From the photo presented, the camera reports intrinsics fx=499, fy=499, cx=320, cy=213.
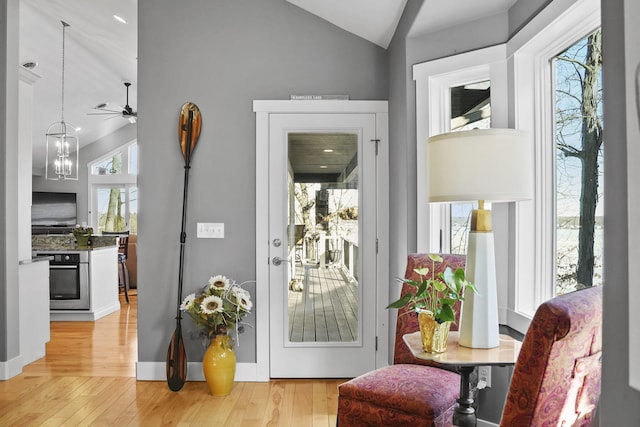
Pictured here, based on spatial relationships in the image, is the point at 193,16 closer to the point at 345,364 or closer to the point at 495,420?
the point at 345,364

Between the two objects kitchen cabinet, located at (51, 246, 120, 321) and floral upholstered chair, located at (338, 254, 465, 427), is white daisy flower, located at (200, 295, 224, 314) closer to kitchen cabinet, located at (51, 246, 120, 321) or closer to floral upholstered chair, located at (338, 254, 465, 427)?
floral upholstered chair, located at (338, 254, 465, 427)

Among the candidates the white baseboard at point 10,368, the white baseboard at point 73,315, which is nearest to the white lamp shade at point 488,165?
the white baseboard at point 10,368

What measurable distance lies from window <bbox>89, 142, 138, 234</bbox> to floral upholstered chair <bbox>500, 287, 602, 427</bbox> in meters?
10.4

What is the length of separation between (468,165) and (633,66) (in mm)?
1011

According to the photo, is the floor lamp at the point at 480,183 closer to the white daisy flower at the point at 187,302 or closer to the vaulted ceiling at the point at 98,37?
the vaulted ceiling at the point at 98,37

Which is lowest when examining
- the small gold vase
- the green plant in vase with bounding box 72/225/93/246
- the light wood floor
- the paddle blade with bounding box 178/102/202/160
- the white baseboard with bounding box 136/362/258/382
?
the light wood floor

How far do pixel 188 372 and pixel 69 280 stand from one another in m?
2.82

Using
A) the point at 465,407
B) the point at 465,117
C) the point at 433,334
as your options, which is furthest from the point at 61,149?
the point at 465,407

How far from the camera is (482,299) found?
76.1 inches

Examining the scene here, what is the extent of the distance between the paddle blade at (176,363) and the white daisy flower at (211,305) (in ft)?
1.06

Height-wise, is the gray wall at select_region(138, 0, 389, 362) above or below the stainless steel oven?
above

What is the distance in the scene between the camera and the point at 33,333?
4.07 m

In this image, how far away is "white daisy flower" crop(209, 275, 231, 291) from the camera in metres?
3.36

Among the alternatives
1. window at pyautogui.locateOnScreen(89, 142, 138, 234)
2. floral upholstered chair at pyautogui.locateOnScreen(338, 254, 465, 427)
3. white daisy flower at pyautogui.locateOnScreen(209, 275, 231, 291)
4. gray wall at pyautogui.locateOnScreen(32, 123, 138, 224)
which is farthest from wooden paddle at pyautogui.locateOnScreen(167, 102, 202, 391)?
gray wall at pyautogui.locateOnScreen(32, 123, 138, 224)
